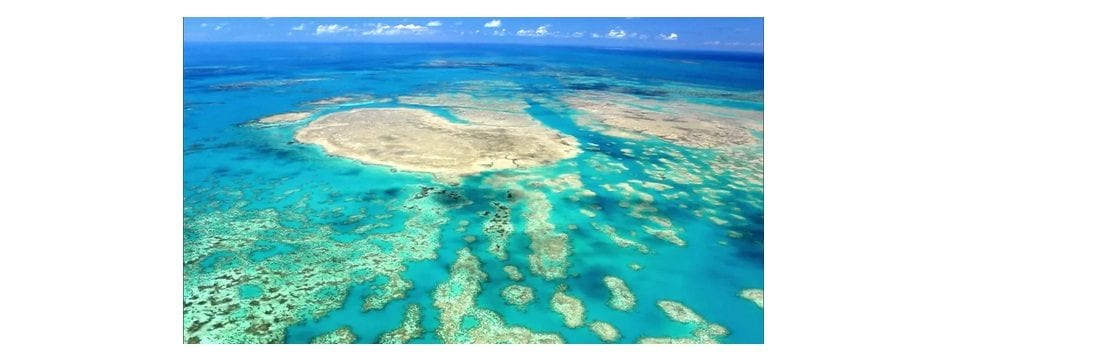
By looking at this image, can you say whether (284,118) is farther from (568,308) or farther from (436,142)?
(568,308)

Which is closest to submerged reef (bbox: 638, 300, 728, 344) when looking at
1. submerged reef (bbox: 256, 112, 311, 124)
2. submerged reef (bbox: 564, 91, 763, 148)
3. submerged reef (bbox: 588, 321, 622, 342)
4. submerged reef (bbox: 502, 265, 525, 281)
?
submerged reef (bbox: 588, 321, 622, 342)

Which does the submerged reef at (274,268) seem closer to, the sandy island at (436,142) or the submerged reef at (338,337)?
the submerged reef at (338,337)

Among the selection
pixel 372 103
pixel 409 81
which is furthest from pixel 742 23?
pixel 409 81

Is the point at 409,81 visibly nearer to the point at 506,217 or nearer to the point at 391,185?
the point at 391,185

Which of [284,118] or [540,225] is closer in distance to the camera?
[540,225]

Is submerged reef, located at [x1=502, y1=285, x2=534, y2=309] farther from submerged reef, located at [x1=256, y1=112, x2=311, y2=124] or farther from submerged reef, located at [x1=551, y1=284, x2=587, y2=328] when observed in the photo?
submerged reef, located at [x1=256, y1=112, x2=311, y2=124]

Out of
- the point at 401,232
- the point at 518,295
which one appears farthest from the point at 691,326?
the point at 401,232

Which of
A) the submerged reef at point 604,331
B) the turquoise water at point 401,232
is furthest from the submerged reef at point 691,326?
the submerged reef at point 604,331

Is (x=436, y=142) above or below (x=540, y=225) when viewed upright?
above
